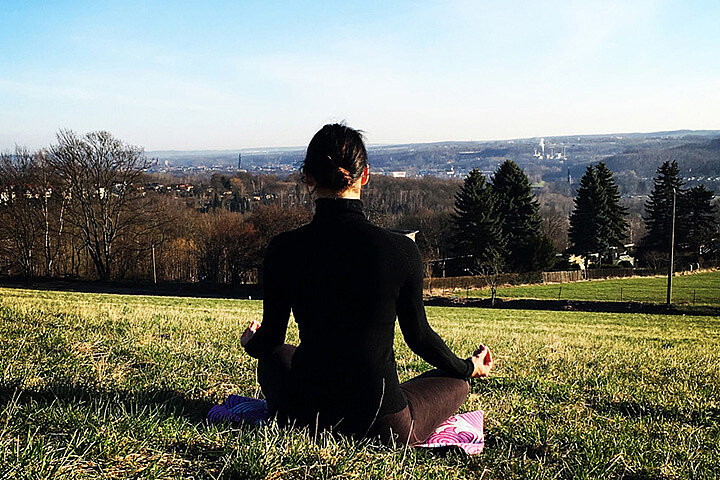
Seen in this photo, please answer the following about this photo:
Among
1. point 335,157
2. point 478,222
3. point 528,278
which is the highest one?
point 335,157

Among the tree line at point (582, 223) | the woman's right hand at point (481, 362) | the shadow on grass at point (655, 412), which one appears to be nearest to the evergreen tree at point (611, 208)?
the tree line at point (582, 223)

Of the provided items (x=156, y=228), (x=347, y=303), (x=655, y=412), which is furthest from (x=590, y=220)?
(x=347, y=303)

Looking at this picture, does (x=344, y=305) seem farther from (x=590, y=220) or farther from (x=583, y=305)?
(x=590, y=220)

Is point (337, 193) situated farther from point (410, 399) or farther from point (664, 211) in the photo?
point (664, 211)

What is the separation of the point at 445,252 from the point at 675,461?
212ft

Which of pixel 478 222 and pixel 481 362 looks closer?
pixel 481 362

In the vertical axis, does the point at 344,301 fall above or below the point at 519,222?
above

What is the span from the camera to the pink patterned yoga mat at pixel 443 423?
2.89 m

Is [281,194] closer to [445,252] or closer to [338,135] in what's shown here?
[445,252]

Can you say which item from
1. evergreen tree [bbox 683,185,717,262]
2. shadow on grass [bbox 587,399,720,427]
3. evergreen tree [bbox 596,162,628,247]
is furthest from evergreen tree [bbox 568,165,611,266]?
shadow on grass [bbox 587,399,720,427]

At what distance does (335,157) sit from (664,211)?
6308 centimetres

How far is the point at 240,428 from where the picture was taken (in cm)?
273

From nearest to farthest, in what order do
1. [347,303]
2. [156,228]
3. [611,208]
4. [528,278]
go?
1. [347,303]
2. [156,228]
3. [528,278]
4. [611,208]

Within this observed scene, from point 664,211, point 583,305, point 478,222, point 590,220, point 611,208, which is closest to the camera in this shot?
point 583,305
